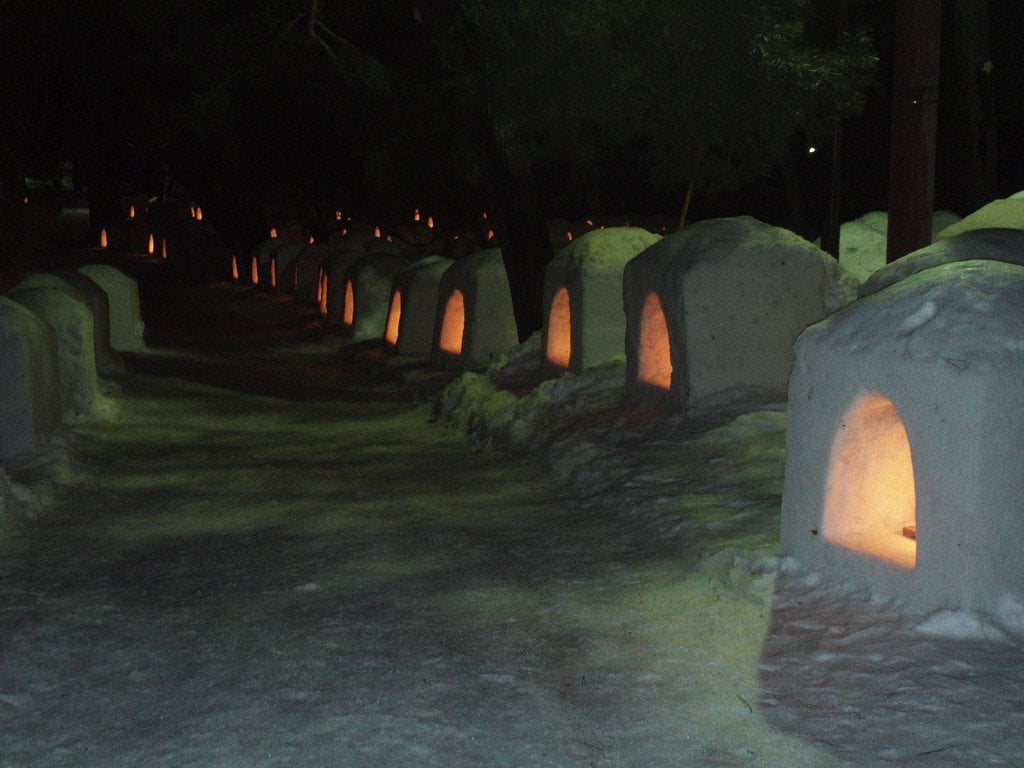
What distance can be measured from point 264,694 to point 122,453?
7080 millimetres

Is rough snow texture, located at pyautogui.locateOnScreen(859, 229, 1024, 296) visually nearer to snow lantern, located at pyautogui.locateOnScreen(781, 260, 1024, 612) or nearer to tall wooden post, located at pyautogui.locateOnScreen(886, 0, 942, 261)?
tall wooden post, located at pyautogui.locateOnScreen(886, 0, 942, 261)

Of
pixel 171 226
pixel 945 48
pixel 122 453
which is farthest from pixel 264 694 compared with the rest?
pixel 171 226

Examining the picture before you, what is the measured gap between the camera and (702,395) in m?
11.0

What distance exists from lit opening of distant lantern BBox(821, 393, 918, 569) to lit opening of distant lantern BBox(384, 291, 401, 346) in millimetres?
14299

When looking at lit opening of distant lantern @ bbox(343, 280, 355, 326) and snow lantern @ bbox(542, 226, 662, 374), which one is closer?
snow lantern @ bbox(542, 226, 662, 374)

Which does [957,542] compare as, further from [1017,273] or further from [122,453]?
[122,453]

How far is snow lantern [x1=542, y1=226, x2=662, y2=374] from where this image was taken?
45.9ft

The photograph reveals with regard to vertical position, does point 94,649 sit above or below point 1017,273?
below

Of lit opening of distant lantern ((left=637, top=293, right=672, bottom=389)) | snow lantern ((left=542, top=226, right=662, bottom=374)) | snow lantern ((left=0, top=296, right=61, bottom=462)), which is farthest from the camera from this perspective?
snow lantern ((left=542, top=226, right=662, bottom=374))

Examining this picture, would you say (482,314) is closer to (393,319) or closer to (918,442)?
(393,319)

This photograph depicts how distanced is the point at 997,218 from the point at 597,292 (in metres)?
4.29

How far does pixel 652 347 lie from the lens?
12.1m

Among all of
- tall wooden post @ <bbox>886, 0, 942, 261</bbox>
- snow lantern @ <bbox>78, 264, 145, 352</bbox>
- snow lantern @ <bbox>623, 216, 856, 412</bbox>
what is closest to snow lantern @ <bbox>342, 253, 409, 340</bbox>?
snow lantern @ <bbox>78, 264, 145, 352</bbox>

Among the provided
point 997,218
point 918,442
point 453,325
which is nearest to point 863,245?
point 453,325
